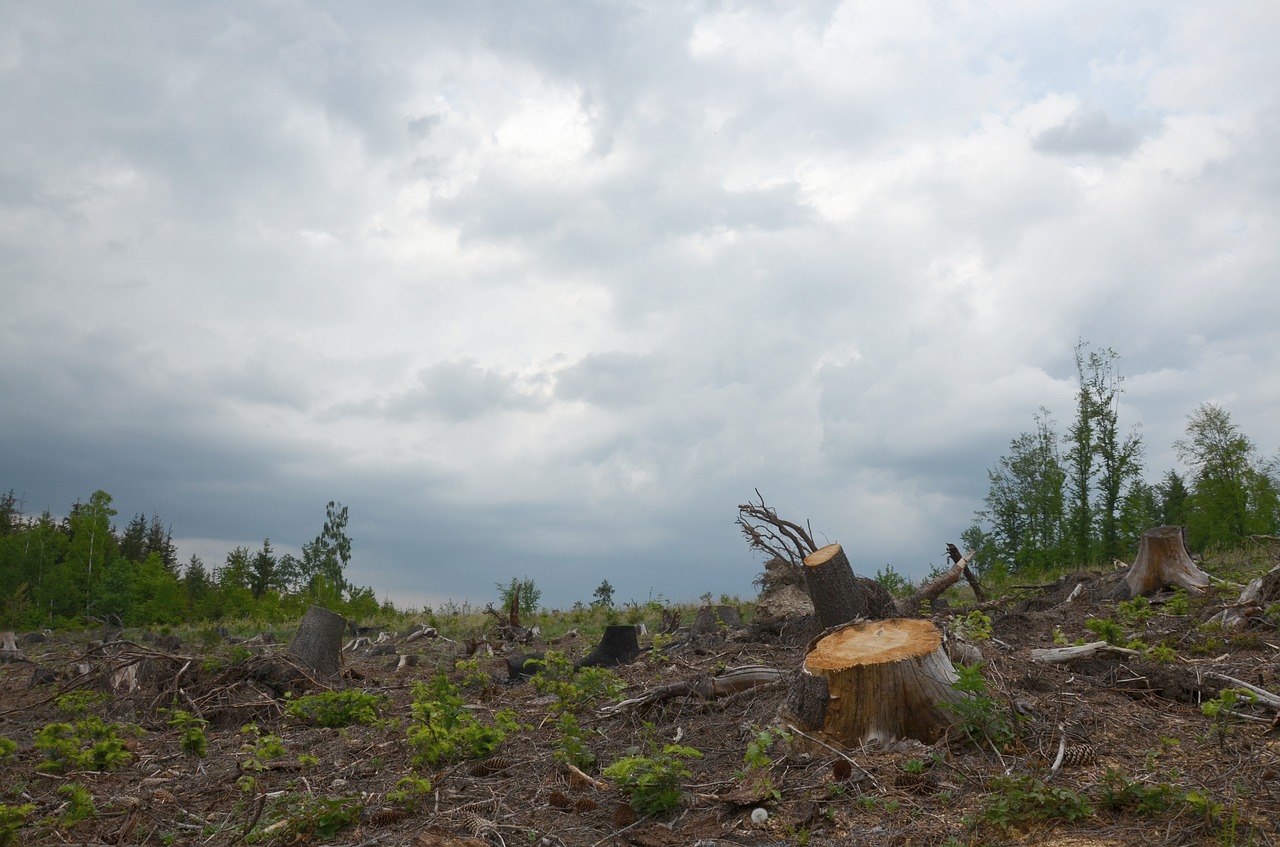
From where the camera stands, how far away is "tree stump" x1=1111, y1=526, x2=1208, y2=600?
10.1 metres

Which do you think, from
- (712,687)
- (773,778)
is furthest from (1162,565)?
(773,778)

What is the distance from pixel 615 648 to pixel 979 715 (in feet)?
20.9

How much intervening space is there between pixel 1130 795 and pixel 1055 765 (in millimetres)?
466

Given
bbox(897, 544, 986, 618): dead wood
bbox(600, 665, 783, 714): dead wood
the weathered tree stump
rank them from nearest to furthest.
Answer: bbox(600, 665, 783, 714): dead wood → bbox(897, 544, 986, 618): dead wood → the weathered tree stump

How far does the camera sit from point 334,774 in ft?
20.0

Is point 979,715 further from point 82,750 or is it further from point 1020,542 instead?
point 1020,542

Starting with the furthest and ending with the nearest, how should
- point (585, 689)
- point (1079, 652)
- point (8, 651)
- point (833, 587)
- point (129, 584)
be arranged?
point (129, 584) → point (8, 651) → point (833, 587) → point (585, 689) → point (1079, 652)

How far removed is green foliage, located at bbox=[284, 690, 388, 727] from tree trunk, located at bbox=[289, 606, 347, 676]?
1967 mm

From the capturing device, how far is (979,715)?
470cm

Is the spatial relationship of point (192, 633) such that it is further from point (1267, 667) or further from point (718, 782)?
point (1267, 667)

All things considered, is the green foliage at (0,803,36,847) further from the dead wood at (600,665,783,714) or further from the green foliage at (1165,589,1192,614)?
the green foliage at (1165,589,1192,614)

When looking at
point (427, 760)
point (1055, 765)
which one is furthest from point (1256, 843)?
point (427, 760)

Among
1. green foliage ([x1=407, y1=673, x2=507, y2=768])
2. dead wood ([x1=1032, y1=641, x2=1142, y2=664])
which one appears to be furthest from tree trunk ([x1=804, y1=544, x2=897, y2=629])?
green foliage ([x1=407, y1=673, x2=507, y2=768])

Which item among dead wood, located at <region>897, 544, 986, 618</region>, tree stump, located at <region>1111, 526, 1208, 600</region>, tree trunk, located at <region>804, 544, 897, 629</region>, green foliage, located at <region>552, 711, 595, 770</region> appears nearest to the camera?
green foliage, located at <region>552, 711, 595, 770</region>
